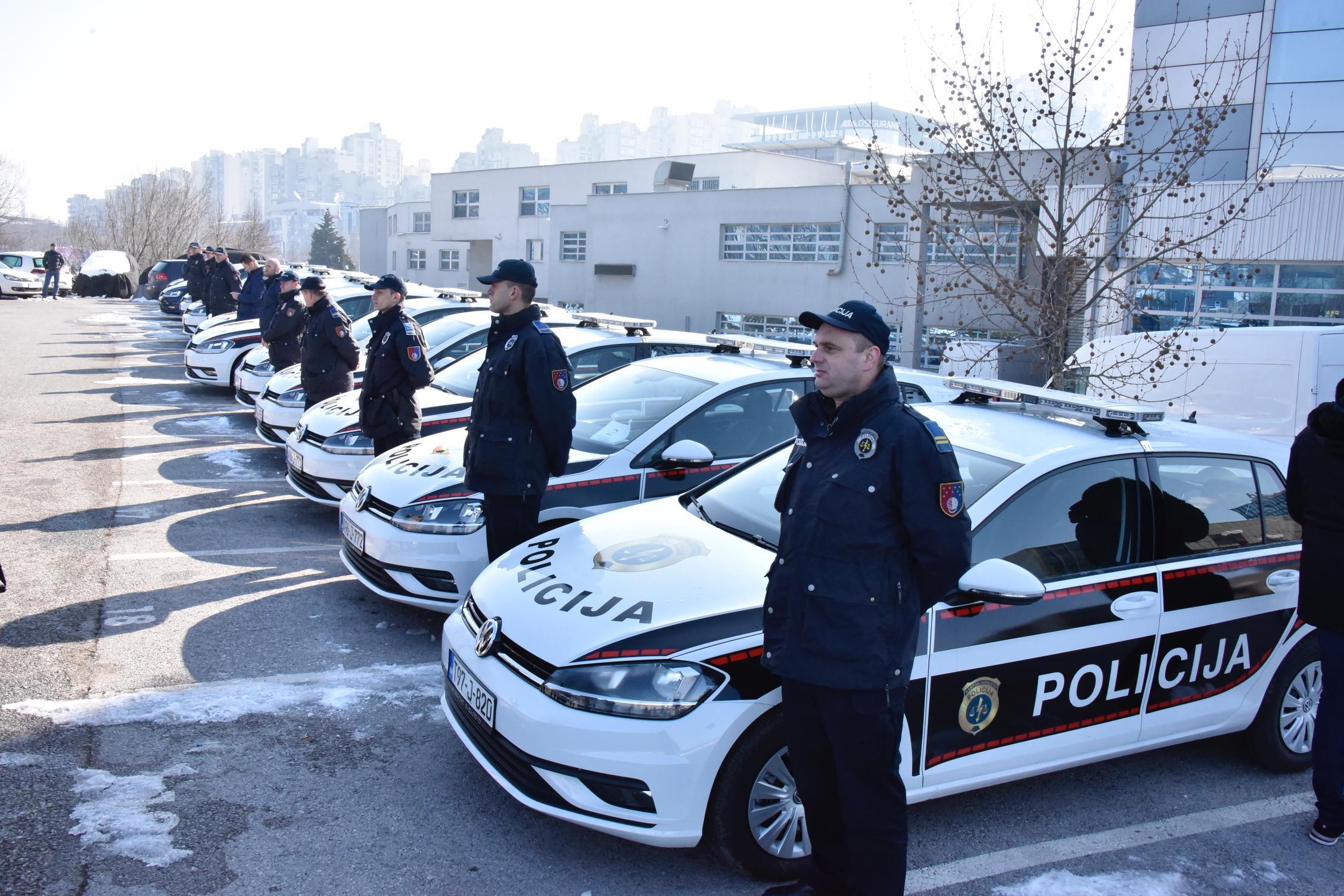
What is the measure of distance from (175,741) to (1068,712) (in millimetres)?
3516

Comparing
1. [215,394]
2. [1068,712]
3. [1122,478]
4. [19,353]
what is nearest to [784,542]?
[1068,712]

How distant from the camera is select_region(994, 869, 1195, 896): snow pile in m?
3.43

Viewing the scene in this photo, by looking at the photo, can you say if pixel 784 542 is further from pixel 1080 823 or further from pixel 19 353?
pixel 19 353

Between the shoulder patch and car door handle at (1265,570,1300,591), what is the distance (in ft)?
7.30

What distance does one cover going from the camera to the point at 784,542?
303cm

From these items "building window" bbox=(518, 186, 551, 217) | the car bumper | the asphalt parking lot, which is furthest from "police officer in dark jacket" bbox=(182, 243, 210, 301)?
"building window" bbox=(518, 186, 551, 217)

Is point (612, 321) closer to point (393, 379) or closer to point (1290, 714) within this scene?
point (393, 379)

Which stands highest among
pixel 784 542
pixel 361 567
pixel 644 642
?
pixel 784 542

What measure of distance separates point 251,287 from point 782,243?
22430 millimetres

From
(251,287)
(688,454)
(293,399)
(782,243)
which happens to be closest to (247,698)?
(688,454)

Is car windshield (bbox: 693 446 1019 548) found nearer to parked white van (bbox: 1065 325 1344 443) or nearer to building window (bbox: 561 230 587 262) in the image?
parked white van (bbox: 1065 325 1344 443)

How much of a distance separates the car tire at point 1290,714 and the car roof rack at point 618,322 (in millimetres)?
4837

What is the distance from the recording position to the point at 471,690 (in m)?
3.67

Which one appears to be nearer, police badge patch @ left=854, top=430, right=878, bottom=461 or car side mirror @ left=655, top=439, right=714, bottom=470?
police badge patch @ left=854, top=430, right=878, bottom=461
